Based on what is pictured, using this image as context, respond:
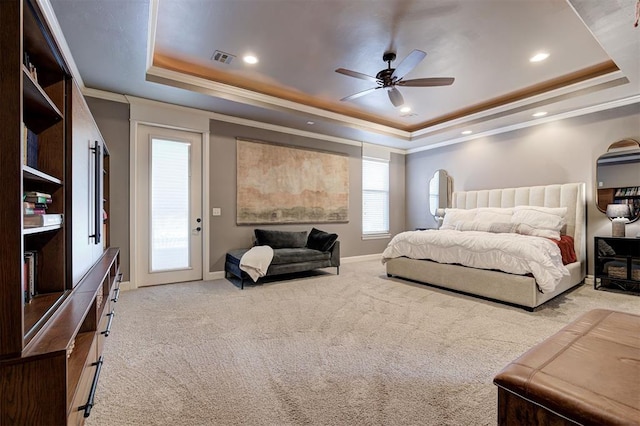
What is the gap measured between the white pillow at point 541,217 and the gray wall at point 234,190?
9.92 ft

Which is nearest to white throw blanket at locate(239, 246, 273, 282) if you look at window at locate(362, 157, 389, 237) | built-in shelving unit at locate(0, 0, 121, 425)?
built-in shelving unit at locate(0, 0, 121, 425)

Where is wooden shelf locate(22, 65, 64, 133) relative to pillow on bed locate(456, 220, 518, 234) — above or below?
above

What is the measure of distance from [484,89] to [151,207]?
5247mm

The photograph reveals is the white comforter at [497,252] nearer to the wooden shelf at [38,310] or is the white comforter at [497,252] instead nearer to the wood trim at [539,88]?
the wood trim at [539,88]

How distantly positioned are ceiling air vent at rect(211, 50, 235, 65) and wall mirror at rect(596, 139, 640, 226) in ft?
17.7

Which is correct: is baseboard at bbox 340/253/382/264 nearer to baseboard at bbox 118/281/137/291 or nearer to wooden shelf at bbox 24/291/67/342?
baseboard at bbox 118/281/137/291

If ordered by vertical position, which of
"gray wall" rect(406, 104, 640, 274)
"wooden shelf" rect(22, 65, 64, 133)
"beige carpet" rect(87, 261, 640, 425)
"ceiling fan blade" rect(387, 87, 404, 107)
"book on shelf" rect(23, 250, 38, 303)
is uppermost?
"ceiling fan blade" rect(387, 87, 404, 107)

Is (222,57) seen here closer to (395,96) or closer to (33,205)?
(395,96)

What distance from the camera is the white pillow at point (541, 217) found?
436 cm

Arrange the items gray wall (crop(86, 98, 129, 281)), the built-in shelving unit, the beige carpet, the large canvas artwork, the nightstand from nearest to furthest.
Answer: the built-in shelving unit
the beige carpet
the nightstand
gray wall (crop(86, 98, 129, 281))
the large canvas artwork

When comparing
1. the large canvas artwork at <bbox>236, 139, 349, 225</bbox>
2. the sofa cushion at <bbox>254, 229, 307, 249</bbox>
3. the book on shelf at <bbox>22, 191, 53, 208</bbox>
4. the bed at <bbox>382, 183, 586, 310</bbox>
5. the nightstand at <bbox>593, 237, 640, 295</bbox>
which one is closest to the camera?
the book on shelf at <bbox>22, 191, 53, 208</bbox>

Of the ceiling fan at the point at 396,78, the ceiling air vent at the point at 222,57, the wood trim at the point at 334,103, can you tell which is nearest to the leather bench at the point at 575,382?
the ceiling fan at the point at 396,78

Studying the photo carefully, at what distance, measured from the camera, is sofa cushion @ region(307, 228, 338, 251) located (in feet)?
16.9

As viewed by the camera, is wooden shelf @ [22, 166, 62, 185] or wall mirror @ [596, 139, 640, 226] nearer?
wooden shelf @ [22, 166, 62, 185]
